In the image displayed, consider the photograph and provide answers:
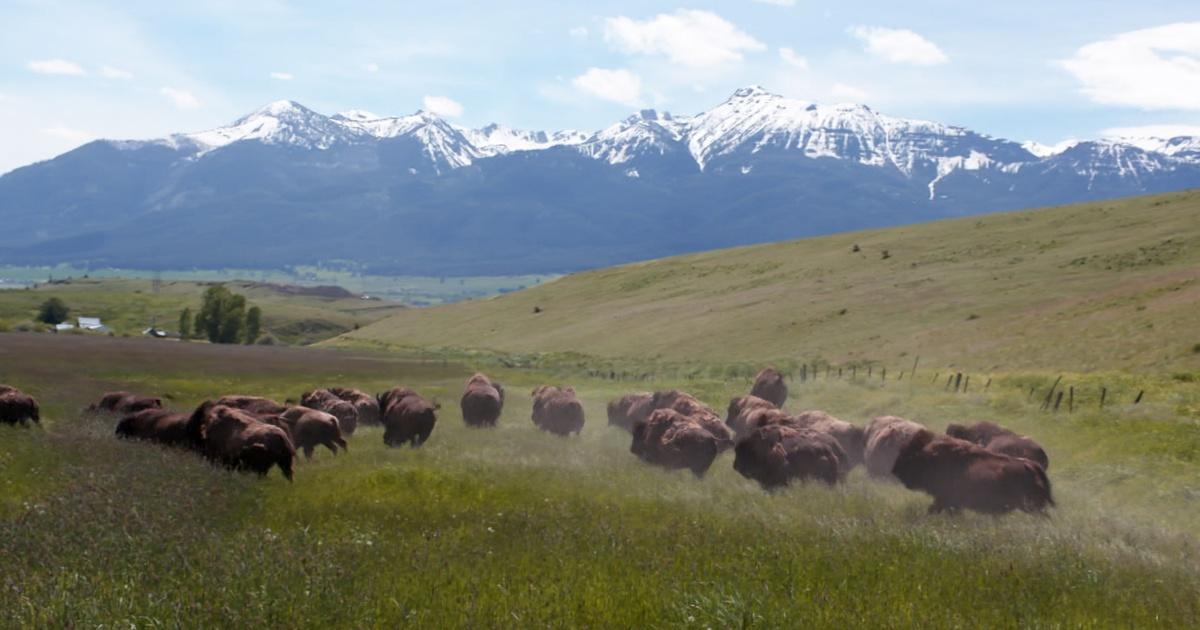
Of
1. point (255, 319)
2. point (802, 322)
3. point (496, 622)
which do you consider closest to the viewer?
point (496, 622)

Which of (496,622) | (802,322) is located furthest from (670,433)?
(802,322)

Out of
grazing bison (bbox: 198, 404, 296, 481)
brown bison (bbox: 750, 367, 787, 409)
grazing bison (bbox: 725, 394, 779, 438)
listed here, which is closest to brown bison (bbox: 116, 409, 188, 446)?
grazing bison (bbox: 198, 404, 296, 481)

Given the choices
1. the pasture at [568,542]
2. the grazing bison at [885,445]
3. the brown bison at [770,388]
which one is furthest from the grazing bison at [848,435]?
the brown bison at [770,388]

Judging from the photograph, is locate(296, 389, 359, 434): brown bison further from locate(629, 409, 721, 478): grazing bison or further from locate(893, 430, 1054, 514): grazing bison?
locate(893, 430, 1054, 514): grazing bison

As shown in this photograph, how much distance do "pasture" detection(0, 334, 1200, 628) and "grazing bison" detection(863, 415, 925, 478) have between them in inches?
22.0

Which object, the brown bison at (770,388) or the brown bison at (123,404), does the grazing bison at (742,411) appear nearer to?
the brown bison at (770,388)

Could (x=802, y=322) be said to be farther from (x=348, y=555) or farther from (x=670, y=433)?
(x=348, y=555)

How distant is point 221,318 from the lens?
12281 cm

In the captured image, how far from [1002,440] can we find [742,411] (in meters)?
8.51

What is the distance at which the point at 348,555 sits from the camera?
438 inches

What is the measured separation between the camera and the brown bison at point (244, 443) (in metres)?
18.3

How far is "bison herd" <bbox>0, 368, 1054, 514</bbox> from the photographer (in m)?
16.9

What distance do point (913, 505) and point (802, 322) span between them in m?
51.3

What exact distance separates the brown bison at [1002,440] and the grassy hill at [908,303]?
48.8ft
